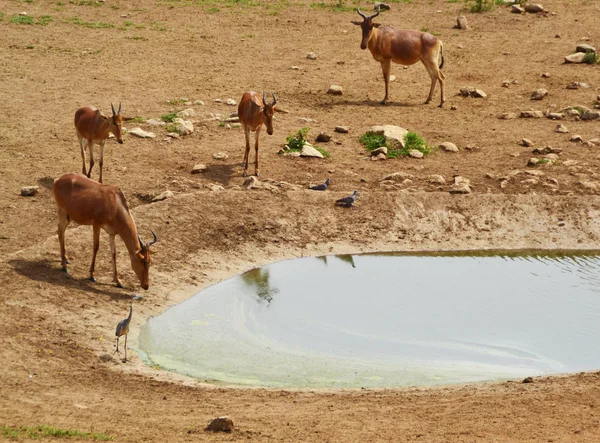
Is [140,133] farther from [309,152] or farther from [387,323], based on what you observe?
[387,323]

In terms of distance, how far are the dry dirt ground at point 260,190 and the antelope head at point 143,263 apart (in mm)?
303

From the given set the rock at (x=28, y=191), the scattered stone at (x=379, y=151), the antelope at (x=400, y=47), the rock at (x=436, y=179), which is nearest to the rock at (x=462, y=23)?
the antelope at (x=400, y=47)

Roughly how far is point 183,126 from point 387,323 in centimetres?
774

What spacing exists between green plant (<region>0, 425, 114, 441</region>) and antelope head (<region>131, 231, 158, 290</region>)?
4.66 metres

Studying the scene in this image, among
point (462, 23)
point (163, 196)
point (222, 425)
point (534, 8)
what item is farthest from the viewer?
point (534, 8)

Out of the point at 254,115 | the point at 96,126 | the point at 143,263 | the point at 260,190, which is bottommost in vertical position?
the point at 143,263

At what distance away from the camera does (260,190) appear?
724 inches

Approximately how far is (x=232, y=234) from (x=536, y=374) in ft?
19.3

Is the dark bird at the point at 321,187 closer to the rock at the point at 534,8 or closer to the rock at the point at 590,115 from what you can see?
the rock at the point at 590,115

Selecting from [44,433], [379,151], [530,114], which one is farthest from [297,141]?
[44,433]

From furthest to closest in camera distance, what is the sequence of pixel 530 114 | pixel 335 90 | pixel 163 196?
pixel 335 90, pixel 530 114, pixel 163 196

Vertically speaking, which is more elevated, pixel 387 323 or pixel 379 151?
pixel 379 151

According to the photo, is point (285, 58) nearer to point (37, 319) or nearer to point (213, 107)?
point (213, 107)

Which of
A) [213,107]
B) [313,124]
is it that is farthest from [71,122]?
[313,124]
